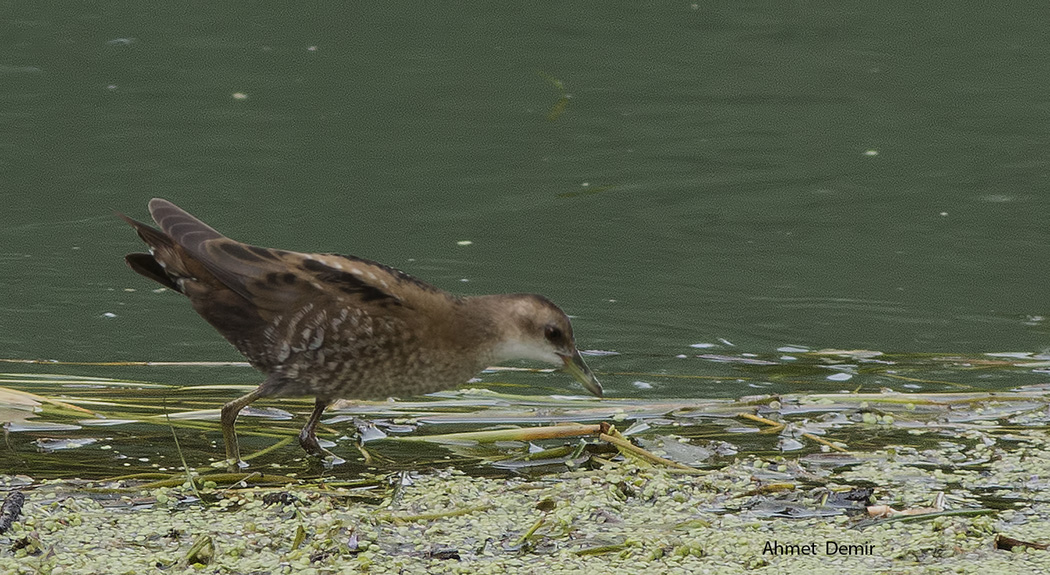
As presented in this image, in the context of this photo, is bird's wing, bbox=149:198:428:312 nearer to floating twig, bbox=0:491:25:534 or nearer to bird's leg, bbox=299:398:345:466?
bird's leg, bbox=299:398:345:466

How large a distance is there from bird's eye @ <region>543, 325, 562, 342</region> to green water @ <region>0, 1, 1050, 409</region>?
1135mm

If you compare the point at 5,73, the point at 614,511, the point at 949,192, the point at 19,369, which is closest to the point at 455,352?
the point at 614,511

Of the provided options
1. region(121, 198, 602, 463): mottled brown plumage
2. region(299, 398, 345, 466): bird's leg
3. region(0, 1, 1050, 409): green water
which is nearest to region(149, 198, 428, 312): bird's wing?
region(121, 198, 602, 463): mottled brown plumage

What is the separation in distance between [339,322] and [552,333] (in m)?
0.86

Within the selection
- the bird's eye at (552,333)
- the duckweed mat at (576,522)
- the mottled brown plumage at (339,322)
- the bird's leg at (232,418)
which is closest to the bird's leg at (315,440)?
the mottled brown plumage at (339,322)

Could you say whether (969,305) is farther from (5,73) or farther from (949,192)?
(5,73)

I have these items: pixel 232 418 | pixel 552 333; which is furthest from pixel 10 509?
pixel 552 333

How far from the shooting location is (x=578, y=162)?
11070 millimetres

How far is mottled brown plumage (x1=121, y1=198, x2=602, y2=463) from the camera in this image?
6.05 m

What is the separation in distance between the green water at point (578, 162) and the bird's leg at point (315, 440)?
4.34 feet

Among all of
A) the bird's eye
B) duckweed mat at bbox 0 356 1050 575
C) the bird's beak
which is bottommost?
duckweed mat at bbox 0 356 1050 575

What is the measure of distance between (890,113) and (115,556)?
857cm

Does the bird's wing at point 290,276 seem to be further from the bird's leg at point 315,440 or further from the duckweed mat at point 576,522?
the duckweed mat at point 576,522

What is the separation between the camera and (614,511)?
550cm
